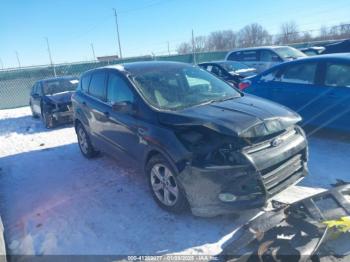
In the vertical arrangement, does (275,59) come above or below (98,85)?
below

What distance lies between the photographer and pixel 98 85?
202 inches

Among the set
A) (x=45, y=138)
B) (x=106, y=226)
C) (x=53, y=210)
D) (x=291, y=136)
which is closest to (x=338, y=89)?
(x=291, y=136)

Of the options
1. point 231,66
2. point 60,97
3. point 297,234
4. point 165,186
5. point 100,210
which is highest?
point 231,66

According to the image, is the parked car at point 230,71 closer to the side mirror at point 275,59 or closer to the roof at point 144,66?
the side mirror at point 275,59

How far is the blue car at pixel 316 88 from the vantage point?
202 inches

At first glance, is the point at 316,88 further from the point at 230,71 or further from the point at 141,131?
the point at 230,71

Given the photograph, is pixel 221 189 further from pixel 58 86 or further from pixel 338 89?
Answer: pixel 58 86

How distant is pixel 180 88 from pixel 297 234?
235cm

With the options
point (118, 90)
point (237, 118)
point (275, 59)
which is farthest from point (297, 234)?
point (275, 59)

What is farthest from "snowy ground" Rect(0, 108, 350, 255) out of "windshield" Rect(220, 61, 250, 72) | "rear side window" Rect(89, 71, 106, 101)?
"windshield" Rect(220, 61, 250, 72)

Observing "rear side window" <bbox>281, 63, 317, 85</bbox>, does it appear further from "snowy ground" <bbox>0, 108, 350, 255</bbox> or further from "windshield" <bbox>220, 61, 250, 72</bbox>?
"windshield" <bbox>220, 61, 250, 72</bbox>

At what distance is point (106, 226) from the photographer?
→ 350cm

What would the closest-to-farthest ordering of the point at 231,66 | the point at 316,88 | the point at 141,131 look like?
the point at 141,131 → the point at 316,88 → the point at 231,66

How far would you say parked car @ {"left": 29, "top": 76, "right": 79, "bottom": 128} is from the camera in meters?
9.12
